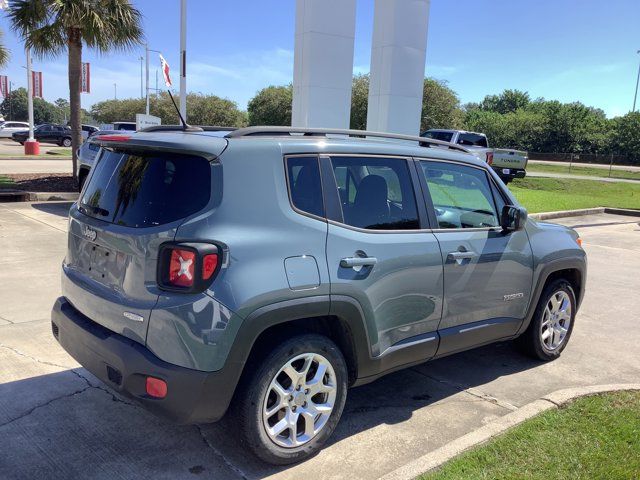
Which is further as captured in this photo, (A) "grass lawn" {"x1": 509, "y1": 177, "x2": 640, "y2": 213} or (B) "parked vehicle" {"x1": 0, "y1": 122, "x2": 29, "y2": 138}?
(B) "parked vehicle" {"x1": 0, "y1": 122, "x2": 29, "y2": 138}

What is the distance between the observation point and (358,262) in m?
3.21

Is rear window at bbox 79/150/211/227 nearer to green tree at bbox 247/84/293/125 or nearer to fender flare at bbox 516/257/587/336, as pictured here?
fender flare at bbox 516/257/587/336

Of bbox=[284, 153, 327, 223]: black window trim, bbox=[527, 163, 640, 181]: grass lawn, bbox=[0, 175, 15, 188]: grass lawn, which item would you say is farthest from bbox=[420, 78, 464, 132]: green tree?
bbox=[284, 153, 327, 223]: black window trim

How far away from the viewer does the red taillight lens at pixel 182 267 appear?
8.84 feet

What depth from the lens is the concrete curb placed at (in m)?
3.08

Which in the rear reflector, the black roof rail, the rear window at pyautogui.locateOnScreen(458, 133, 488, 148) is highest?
the rear window at pyautogui.locateOnScreen(458, 133, 488, 148)

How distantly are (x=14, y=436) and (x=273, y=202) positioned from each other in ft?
6.99

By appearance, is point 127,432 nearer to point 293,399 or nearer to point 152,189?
point 293,399

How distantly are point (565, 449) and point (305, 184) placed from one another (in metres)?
2.23

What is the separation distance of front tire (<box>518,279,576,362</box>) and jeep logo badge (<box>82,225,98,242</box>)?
3.54m

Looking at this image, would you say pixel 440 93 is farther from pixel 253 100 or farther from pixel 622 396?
pixel 622 396

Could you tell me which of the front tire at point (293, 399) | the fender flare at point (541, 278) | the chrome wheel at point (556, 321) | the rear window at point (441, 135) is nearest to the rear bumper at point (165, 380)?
the front tire at point (293, 399)

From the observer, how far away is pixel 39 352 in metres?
4.50

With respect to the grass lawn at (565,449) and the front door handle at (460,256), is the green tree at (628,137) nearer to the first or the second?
the grass lawn at (565,449)
